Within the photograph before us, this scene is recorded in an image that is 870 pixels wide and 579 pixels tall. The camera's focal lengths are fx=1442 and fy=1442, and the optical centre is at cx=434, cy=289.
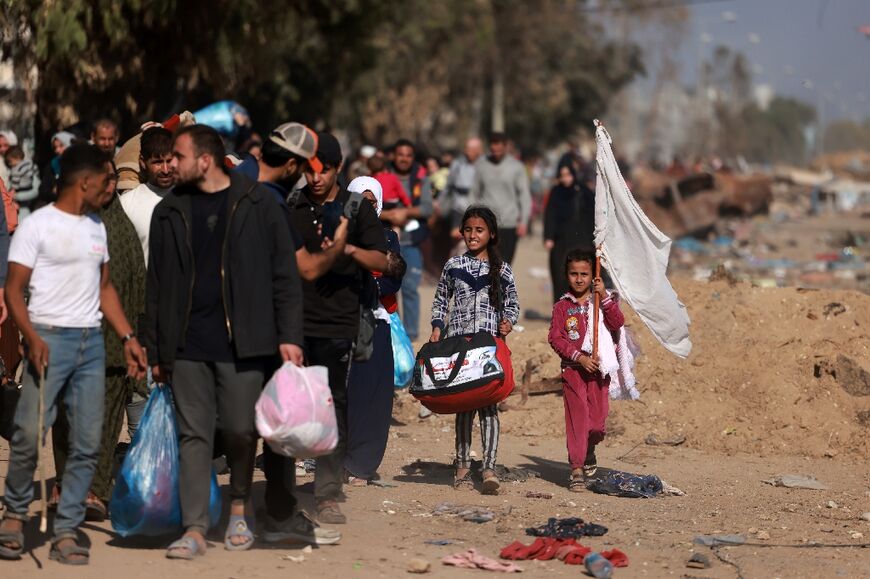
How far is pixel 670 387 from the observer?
37.7 feet

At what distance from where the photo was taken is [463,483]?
28.2ft

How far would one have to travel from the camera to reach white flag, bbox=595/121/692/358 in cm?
881

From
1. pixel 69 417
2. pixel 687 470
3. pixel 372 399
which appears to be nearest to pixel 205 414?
pixel 69 417

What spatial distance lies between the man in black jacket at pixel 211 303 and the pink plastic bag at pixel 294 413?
0.13m

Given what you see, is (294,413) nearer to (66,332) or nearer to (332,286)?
(66,332)

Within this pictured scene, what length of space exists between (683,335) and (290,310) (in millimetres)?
3270

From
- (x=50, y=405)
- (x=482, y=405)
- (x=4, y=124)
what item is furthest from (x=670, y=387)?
(x=4, y=124)

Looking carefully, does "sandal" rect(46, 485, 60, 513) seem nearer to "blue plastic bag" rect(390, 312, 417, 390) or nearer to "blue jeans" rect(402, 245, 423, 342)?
"blue plastic bag" rect(390, 312, 417, 390)

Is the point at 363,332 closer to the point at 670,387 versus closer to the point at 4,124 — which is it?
the point at 670,387

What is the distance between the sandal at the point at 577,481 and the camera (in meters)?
8.75

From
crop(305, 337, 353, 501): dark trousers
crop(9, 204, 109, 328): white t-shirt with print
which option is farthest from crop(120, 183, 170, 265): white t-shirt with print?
crop(9, 204, 109, 328): white t-shirt with print

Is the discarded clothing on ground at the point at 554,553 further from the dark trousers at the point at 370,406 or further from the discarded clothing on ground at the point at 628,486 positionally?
the discarded clothing on ground at the point at 628,486

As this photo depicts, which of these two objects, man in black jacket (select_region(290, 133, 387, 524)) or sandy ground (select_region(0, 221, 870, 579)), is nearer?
sandy ground (select_region(0, 221, 870, 579))

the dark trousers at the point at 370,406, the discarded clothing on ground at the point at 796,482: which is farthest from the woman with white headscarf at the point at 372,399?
the discarded clothing on ground at the point at 796,482
